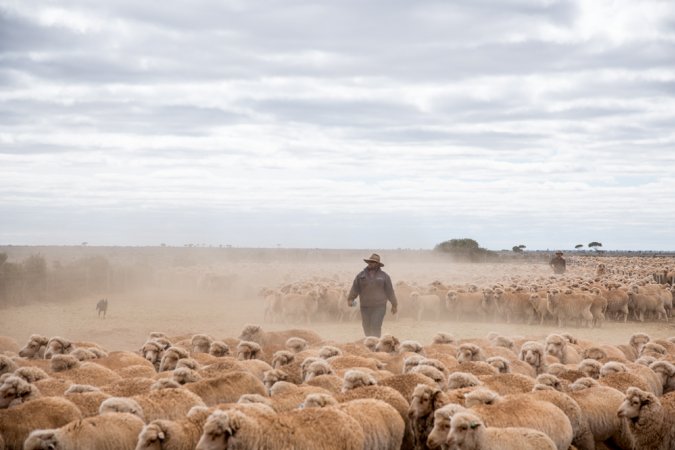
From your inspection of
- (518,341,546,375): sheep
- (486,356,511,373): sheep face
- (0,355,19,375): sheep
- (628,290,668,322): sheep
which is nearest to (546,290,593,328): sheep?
(628,290,668,322): sheep

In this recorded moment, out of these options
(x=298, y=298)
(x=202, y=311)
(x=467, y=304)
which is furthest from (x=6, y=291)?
(x=467, y=304)

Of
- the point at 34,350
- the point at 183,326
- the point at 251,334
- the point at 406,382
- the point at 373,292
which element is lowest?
the point at 183,326

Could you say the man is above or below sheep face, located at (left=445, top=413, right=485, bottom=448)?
above

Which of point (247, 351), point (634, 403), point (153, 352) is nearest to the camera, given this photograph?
point (634, 403)

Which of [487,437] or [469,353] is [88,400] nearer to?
[487,437]

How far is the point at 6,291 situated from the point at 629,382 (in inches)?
1003

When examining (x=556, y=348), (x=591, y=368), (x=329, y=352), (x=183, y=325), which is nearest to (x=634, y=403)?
(x=591, y=368)

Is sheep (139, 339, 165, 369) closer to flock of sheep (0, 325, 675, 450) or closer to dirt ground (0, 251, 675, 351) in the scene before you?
flock of sheep (0, 325, 675, 450)

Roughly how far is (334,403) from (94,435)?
2.35 meters

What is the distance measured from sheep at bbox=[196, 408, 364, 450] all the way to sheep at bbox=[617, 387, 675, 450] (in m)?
3.47

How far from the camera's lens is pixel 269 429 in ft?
20.4

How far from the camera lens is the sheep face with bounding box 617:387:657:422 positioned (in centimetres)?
798

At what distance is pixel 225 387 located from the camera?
27.3 ft

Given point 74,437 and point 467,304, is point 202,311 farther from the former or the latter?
point 74,437
